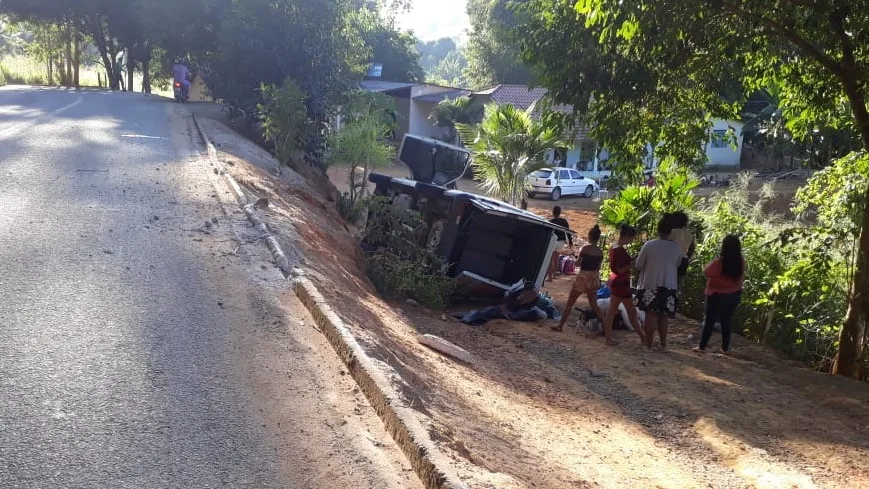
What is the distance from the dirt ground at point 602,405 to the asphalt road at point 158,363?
55 cm

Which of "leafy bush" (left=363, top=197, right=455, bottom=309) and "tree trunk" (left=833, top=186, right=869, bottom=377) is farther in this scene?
"leafy bush" (left=363, top=197, right=455, bottom=309)

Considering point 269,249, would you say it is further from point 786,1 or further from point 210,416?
point 786,1

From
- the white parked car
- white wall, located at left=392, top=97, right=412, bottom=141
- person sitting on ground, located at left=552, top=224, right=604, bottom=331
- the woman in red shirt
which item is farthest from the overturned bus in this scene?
white wall, located at left=392, top=97, right=412, bottom=141

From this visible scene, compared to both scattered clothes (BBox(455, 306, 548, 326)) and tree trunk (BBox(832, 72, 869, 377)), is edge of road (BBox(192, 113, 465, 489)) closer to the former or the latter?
scattered clothes (BBox(455, 306, 548, 326))

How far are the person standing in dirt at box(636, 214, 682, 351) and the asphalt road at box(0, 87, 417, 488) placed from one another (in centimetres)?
425

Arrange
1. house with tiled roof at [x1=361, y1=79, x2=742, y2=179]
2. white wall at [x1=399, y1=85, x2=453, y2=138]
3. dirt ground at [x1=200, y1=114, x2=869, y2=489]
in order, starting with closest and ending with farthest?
1. dirt ground at [x1=200, y1=114, x2=869, y2=489]
2. house with tiled roof at [x1=361, y1=79, x2=742, y2=179]
3. white wall at [x1=399, y1=85, x2=453, y2=138]

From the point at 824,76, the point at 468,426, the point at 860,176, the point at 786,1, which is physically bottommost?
the point at 468,426

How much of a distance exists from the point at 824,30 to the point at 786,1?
738mm

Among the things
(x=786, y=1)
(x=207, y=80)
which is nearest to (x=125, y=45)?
(x=207, y=80)

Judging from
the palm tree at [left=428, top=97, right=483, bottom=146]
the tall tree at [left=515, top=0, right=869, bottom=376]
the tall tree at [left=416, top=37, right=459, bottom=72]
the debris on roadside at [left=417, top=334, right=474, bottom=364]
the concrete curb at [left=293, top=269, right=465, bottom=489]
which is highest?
the tall tree at [left=416, top=37, right=459, bottom=72]

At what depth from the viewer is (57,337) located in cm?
561

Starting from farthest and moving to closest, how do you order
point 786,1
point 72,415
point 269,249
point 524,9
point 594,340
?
point 594,340 < point 524,9 < point 269,249 < point 786,1 < point 72,415

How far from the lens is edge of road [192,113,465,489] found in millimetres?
4096

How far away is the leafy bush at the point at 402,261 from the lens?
11891 millimetres
